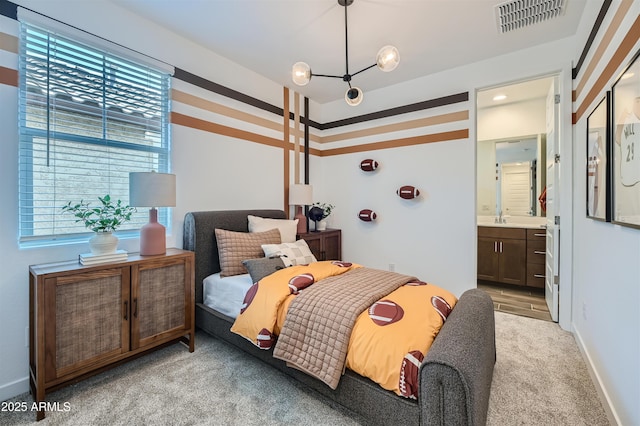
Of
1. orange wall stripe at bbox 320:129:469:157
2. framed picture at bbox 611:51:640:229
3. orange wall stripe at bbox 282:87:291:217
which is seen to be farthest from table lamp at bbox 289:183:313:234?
framed picture at bbox 611:51:640:229

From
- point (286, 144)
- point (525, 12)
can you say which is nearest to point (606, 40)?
point (525, 12)

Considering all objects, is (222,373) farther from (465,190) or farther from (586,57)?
(586,57)

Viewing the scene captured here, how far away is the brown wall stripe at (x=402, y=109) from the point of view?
3.24 m

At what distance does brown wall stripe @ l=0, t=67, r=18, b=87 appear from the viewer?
174 cm

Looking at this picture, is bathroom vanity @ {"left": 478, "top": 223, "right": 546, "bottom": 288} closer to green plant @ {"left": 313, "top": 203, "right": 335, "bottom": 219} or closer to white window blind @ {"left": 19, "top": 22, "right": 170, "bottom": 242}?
green plant @ {"left": 313, "top": 203, "right": 335, "bottom": 219}

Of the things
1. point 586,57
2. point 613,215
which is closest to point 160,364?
point 613,215

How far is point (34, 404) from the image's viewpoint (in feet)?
5.41

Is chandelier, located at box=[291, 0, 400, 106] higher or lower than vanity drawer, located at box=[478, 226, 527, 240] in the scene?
higher

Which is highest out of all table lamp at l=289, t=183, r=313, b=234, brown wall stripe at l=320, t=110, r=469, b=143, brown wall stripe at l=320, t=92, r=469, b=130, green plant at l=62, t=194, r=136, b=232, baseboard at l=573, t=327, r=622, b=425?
brown wall stripe at l=320, t=92, r=469, b=130

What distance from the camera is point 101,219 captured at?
1983mm

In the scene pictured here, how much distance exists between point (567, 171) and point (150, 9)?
3.98 meters

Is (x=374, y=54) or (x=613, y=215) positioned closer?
(x=613, y=215)

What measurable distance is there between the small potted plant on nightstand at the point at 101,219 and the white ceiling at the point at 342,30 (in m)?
1.61

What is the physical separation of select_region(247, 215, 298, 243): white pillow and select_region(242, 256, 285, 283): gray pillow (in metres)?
0.67
